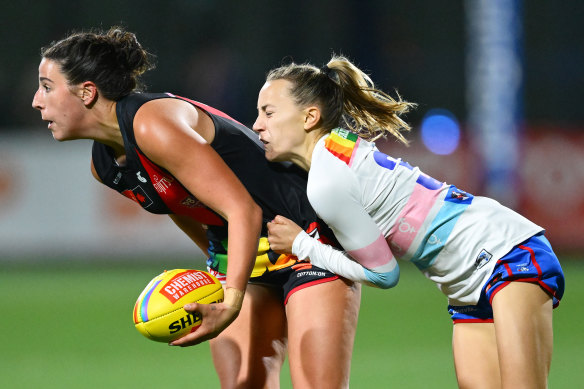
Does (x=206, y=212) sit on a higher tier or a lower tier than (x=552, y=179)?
lower

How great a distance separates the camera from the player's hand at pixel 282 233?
3.96 m

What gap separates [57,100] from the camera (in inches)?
153

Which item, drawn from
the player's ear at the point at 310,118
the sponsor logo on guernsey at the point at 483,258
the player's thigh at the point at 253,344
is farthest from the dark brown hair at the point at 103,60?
the sponsor logo on guernsey at the point at 483,258

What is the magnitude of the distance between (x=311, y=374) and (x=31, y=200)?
25.5 feet

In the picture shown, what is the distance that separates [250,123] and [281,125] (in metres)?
8.32

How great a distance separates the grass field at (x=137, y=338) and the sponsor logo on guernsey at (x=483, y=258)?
89.5 inches

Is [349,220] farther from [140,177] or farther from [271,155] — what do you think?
[140,177]

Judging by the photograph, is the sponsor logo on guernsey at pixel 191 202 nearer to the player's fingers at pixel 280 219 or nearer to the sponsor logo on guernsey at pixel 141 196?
the sponsor logo on guernsey at pixel 141 196

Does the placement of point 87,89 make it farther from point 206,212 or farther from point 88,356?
point 88,356

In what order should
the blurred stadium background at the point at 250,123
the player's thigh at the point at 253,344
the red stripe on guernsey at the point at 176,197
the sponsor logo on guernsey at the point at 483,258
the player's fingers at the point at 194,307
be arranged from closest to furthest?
the player's fingers at the point at 194,307
the sponsor logo on guernsey at the point at 483,258
the red stripe on guernsey at the point at 176,197
the player's thigh at the point at 253,344
the blurred stadium background at the point at 250,123

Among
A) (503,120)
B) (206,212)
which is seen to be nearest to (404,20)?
(503,120)

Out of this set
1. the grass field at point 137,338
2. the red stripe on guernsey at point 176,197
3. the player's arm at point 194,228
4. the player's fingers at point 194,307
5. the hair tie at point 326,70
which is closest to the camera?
the player's fingers at point 194,307

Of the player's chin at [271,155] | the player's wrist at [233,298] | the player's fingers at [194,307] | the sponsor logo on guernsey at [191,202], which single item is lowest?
the player's fingers at [194,307]

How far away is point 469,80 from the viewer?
1395cm
